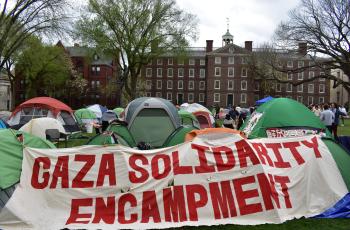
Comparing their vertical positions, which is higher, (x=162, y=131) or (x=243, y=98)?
(x=243, y=98)

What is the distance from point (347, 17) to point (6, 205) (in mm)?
42803

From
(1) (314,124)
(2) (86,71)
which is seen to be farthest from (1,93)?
(1) (314,124)

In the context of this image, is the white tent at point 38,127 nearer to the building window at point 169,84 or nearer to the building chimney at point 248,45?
the building window at point 169,84

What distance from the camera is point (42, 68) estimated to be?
203 ft

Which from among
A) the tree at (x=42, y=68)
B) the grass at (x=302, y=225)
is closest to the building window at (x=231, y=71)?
the tree at (x=42, y=68)

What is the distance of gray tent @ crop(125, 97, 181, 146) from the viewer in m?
13.2

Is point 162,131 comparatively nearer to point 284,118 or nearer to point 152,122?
point 152,122

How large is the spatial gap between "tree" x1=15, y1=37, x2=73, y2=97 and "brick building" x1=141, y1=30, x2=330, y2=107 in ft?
77.4

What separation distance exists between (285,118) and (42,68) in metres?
56.5

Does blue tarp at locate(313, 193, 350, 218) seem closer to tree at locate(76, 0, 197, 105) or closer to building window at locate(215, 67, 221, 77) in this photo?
tree at locate(76, 0, 197, 105)

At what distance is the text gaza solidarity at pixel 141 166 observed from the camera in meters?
6.44

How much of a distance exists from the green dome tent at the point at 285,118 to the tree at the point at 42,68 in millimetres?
47043

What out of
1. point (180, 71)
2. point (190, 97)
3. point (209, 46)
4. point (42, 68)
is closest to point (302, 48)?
point (42, 68)

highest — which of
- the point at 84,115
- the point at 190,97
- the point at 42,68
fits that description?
the point at 42,68
